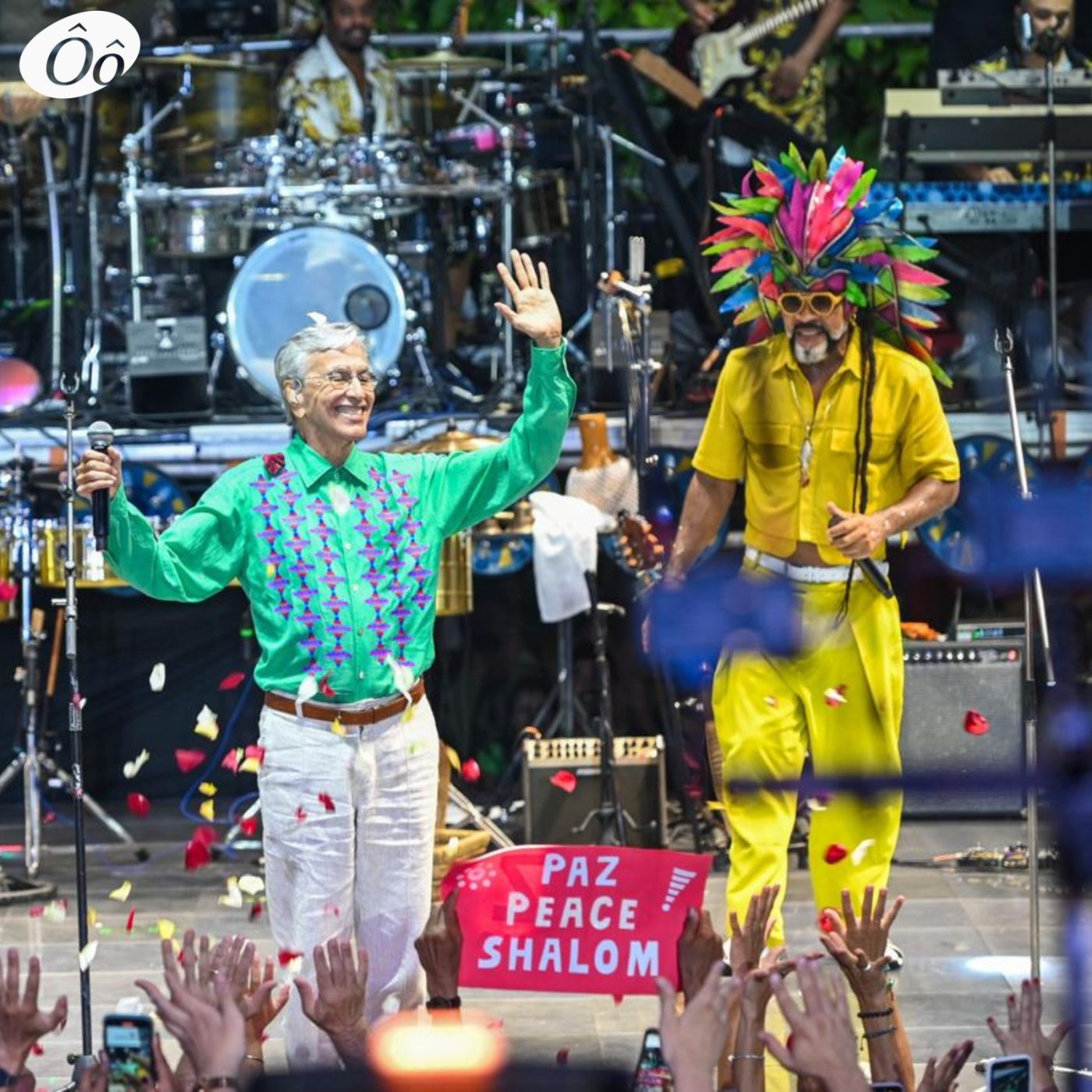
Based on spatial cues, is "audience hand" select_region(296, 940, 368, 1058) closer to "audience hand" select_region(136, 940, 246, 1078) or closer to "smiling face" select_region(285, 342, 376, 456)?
"audience hand" select_region(136, 940, 246, 1078)

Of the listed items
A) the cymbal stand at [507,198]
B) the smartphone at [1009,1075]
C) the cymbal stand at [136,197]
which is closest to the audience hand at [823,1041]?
the smartphone at [1009,1075]

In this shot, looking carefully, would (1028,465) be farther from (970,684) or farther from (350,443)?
(350,443)

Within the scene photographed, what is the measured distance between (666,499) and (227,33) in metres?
3.51

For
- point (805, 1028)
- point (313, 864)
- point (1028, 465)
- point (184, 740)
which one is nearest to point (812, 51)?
point (1028, 465)

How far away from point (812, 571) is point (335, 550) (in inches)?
52.2

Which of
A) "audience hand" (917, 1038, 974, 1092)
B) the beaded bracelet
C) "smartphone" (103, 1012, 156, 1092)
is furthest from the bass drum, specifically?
"audience hand" (917, 1038, 974, 1092)

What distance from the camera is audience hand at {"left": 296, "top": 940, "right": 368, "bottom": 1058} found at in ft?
14.1

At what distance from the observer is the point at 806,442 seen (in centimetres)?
618

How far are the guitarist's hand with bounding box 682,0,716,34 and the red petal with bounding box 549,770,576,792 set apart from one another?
414cm

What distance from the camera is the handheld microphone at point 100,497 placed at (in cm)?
518

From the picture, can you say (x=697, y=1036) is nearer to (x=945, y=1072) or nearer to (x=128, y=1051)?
(x=945, y=1072)

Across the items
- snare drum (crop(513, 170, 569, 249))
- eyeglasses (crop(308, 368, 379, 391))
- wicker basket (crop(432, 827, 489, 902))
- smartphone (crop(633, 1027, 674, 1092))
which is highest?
snare drum (crop(513, 170, 569, 249))

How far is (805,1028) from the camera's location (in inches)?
141

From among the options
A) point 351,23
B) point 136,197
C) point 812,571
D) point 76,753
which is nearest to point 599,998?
point 812,571
